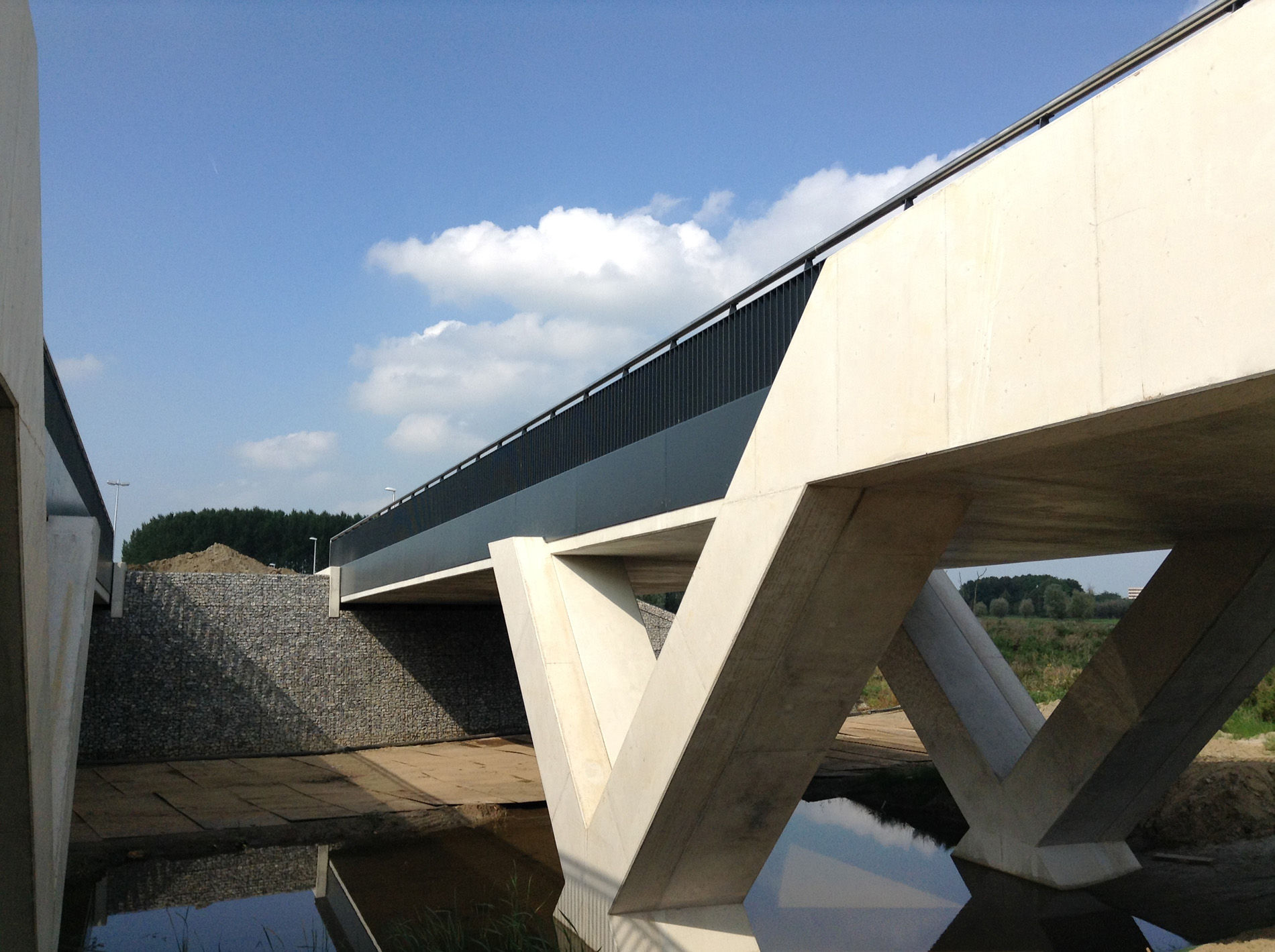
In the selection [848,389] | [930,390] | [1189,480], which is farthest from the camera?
[1189,480]

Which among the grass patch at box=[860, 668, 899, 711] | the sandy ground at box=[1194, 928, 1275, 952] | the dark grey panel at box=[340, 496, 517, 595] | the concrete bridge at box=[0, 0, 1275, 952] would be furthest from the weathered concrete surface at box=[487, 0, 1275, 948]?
the grass patch at box=[860, 668, 899, 711]

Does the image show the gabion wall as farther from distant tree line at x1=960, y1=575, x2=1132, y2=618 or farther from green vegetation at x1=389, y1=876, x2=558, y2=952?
distant tree line at x1=960, y1=575, x2=1132, y2=618

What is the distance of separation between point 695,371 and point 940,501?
2888mm

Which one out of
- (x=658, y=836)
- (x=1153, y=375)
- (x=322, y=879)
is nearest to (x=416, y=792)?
(x=322, y=879)

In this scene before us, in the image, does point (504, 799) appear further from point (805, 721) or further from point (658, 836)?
point (805, 721)

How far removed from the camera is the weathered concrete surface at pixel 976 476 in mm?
3924

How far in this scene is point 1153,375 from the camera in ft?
13.0

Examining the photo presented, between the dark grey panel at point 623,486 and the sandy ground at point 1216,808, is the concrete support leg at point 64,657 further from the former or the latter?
the sandy ground at point 1216,808

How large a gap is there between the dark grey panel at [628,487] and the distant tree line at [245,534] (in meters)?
53.8

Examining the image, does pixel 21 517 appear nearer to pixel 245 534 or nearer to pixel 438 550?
pixel 438 550

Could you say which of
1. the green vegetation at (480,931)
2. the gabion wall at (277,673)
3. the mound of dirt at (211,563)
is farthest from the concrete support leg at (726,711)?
the mound of dirt at (211,563)

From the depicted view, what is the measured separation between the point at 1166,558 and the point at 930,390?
20.5 ft

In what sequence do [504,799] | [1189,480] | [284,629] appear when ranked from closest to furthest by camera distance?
[1189,480] < [504,799] < [284,629]

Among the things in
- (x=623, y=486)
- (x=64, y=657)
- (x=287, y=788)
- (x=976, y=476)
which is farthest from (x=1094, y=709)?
(x=287, y=788)
